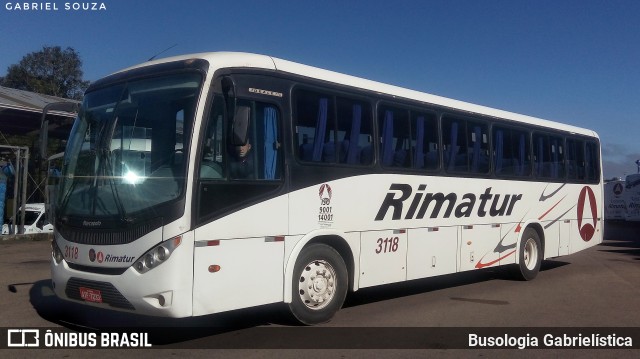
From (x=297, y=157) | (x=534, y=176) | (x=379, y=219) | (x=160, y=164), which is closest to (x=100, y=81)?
(x=160, y=164)

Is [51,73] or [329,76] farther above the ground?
[51,73]

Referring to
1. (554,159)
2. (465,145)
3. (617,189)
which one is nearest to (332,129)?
(465,145)

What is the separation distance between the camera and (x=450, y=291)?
1207cm

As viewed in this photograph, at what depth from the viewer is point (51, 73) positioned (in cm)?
6197

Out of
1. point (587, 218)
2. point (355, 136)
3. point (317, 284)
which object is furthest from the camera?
point (587, 218)

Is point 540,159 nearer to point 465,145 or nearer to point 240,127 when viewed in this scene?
point 465,145

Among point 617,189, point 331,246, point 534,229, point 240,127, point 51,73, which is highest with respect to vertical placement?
point 51,73

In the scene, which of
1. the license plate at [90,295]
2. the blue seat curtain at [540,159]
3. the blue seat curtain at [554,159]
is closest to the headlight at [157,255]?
the license plate at [90,295]

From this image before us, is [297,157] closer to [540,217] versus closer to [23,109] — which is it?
[540,217]

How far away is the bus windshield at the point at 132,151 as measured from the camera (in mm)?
7293

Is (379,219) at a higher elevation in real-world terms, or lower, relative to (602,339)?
higher

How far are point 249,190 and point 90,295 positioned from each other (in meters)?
2.13

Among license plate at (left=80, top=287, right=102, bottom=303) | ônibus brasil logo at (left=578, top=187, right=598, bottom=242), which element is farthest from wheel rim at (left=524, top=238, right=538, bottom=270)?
license plate at (left=80, top=287, right=102, bottom=303)

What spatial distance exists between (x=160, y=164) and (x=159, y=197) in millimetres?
425
